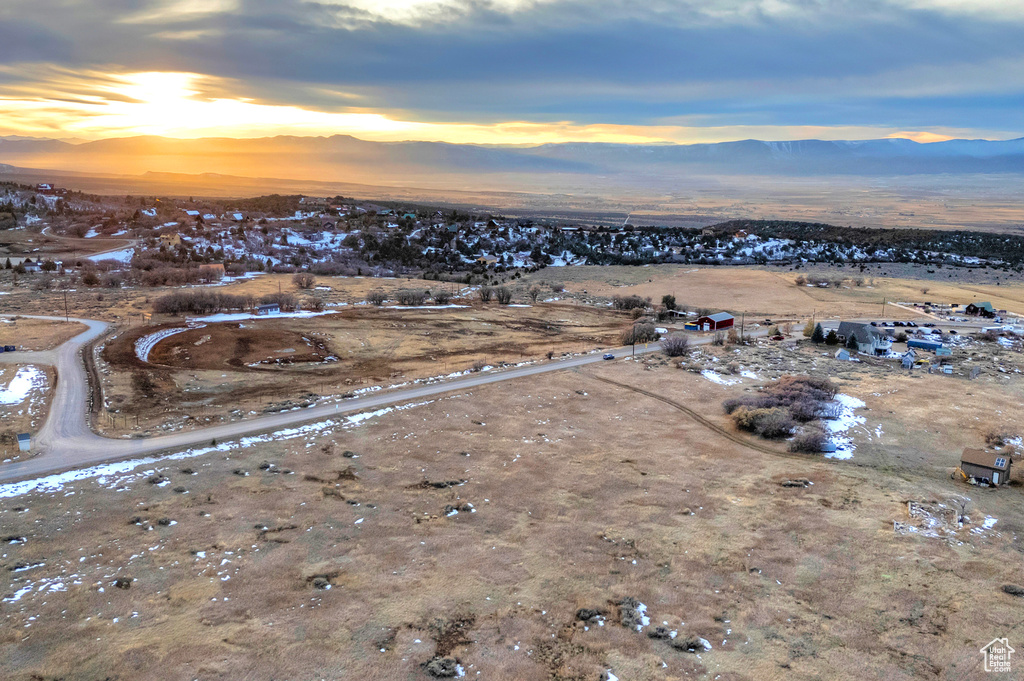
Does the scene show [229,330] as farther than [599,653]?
Yes

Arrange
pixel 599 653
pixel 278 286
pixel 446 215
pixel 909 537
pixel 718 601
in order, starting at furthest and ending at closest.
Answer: pixel 446 215 < pixel 278 286 < pixel 909 537 < pixel 718 601 < pixel 599 653

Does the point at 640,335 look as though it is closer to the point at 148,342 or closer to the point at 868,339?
the point at 868,339

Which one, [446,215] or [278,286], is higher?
[446,215]

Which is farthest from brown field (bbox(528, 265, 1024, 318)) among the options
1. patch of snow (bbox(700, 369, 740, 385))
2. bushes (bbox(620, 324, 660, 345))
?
patch of snow (bbox(700, 369, 740, 385))

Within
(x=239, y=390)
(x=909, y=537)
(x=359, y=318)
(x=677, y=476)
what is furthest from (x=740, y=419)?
(x=359, y=318)

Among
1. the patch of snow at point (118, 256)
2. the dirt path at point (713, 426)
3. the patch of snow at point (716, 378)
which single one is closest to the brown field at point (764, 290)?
the patch of snow at point (716, 378)

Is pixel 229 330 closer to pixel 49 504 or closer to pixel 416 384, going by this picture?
pixel 416 384
